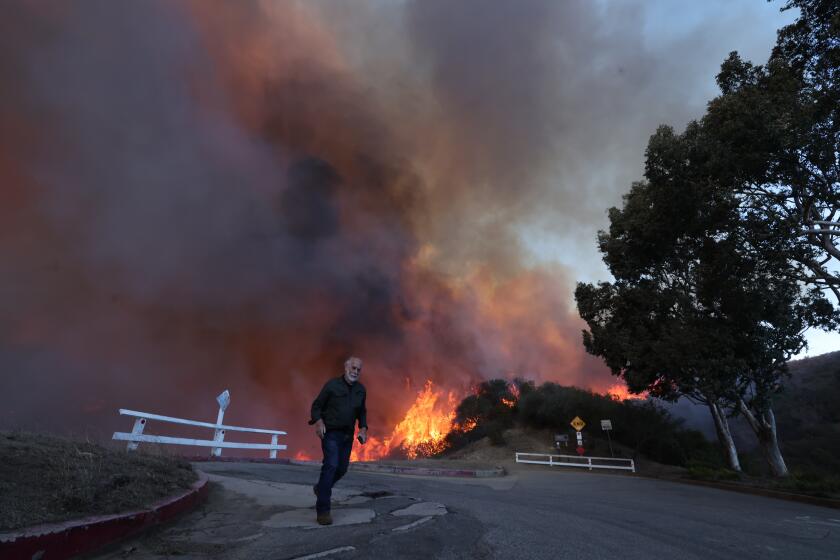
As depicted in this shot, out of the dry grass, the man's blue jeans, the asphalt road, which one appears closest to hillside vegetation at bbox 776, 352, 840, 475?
the asphalt road

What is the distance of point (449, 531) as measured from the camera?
4453 millimetres

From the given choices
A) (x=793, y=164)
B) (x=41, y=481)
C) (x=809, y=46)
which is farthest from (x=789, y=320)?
(x=41, y=481)

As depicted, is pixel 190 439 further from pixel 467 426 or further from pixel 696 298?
pixel 467 426

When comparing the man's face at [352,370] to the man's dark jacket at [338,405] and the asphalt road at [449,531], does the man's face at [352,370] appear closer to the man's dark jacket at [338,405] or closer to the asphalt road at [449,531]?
the man's dark jacket at [338,405]

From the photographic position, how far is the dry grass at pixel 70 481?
326cm

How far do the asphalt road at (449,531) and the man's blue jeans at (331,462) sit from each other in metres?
0.29

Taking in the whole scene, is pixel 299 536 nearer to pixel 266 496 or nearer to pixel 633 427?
pixel 266 496

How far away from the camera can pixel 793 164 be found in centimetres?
1171

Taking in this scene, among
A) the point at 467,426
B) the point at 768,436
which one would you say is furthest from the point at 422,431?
the point at 768,436

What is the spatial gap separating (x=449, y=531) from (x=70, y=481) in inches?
145

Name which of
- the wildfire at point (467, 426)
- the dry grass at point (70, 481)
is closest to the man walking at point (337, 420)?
the dry grass at point (70, 481)

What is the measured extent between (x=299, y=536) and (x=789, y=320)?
67.3 feet

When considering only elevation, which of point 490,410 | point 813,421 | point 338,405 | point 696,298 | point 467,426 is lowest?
point 338,405

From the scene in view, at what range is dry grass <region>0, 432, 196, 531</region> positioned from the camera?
3262 millimetres
